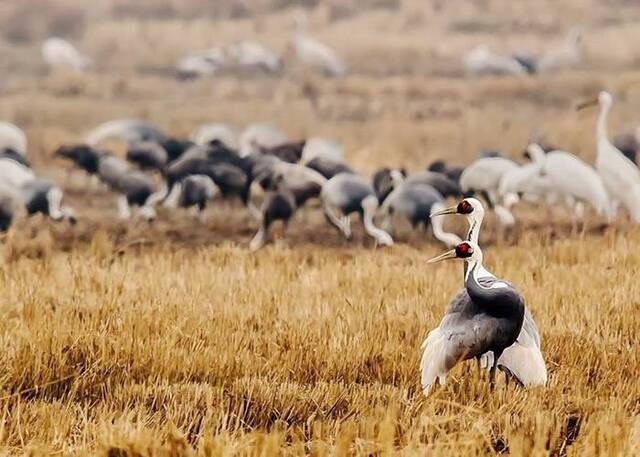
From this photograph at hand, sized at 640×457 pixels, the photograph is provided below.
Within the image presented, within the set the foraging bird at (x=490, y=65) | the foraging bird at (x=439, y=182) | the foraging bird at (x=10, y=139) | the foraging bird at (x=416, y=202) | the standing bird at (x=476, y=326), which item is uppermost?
the standing bird at (x=476, y=326)

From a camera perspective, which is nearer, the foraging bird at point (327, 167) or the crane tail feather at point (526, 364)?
the crane tail feather at point (526, 364)

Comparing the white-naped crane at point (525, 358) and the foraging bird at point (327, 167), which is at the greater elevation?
the white-naped crane at point (525, 358)

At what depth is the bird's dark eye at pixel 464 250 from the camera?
4039mm

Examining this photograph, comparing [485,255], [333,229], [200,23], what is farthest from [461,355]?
[200,23]

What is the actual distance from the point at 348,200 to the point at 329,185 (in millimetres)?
404

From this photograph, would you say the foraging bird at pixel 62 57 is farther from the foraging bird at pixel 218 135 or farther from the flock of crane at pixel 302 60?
the foraging bird at pixel 218 135

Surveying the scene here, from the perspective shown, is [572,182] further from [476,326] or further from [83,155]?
[476,326]

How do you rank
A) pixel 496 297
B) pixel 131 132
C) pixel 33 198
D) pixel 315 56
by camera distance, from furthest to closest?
pixel 315 56, pixel 131 132, pixel 33 198, pixel 496 297

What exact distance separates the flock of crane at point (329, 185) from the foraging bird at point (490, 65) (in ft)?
34.5

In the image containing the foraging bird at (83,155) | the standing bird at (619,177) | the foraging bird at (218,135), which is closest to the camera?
the standing bird at (619,177)

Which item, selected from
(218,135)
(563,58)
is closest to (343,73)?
(563,58)

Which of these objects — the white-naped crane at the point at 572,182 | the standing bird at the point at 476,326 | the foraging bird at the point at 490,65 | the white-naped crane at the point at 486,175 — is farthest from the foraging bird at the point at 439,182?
the foraging bird at the point at 490,65

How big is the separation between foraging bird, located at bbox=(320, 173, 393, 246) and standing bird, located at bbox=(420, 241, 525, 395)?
571 cm

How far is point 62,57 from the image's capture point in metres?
26.7
